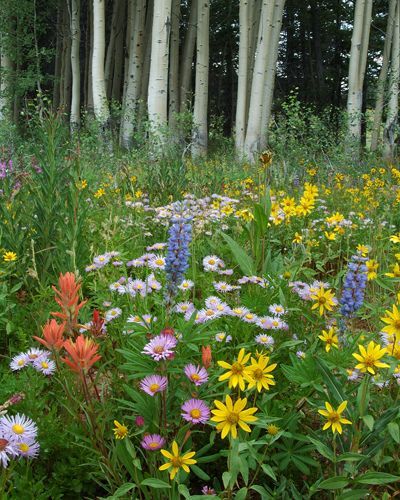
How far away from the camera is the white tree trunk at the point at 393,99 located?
390 inches

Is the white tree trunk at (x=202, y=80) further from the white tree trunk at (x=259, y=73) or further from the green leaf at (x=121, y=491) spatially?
the green leaf at (x=121, y=491)

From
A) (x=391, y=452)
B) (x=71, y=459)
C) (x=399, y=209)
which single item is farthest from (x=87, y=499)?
A: (x=399, y=209)

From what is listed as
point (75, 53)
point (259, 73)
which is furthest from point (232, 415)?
point (75, 53)

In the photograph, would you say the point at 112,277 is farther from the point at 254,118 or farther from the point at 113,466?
the point at 254,118

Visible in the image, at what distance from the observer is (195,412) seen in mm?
985

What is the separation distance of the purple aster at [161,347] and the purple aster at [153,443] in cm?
18

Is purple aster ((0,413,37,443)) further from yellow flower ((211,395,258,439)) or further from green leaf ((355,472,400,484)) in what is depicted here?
green leaf ((355,472,400,484))

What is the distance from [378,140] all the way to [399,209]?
28.7 feet

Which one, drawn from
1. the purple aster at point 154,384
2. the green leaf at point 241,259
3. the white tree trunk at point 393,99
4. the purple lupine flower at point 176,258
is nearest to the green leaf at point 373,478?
the purple aster at point 154,384

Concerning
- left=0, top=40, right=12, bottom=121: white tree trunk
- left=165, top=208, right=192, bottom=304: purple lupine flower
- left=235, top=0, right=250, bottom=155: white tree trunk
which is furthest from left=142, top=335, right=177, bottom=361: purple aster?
left=0, top=40, right=12, bottom=121: white tree trunk

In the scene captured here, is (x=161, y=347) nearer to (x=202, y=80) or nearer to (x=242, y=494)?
(x=242, y=494)

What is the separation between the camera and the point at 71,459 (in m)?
1.14

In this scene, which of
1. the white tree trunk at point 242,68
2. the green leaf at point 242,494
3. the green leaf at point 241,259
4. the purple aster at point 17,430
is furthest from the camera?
the white tree trunk at point 242,68

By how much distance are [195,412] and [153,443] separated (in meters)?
0.12
